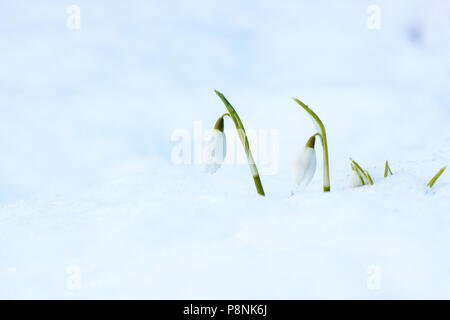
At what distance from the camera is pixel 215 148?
0.93m

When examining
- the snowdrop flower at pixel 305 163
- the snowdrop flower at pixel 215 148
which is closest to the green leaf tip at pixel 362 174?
the snowdrop flower at pixel 305 163

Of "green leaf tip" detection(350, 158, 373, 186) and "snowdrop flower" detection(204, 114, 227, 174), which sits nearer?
"snowdrop flower" detection(204, 114, 227, 174)

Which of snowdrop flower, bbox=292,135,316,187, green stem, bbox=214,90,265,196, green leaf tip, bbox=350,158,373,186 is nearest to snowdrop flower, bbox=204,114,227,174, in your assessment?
green stem, bbox=214,90,265,196

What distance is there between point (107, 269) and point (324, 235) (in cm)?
37

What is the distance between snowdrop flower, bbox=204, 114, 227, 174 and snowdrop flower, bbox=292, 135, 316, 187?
16 cm

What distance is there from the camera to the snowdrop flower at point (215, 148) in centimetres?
93

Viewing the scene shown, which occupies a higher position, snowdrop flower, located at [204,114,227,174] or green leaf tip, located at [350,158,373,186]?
snowdrop flower, located at [204,114,227,174]

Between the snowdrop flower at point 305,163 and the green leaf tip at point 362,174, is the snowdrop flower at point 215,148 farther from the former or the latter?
the green leaf tip at point 362,174

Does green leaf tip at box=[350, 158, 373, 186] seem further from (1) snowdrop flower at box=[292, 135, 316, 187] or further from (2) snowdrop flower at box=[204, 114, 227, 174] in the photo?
(2) snowdrop flower at box=[204, 114, 227, 174]

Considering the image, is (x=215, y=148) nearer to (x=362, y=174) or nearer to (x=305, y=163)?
(x=305, y=163)

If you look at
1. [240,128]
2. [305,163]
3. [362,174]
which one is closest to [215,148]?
[240,128]

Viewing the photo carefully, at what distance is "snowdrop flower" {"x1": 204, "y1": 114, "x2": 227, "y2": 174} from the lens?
0.93 metres
